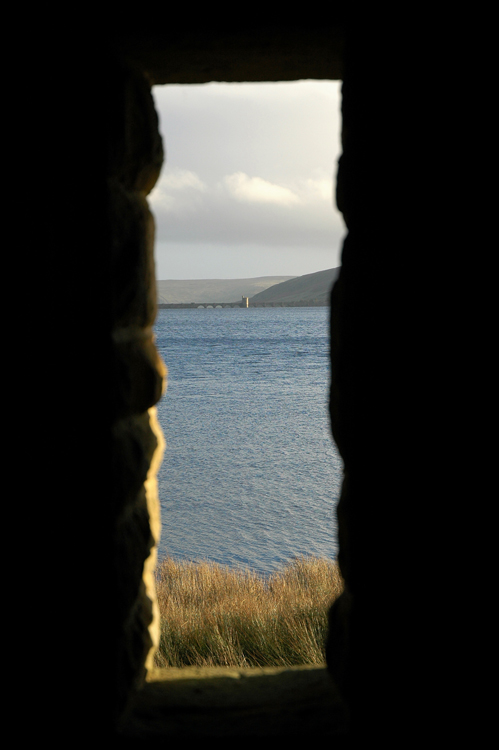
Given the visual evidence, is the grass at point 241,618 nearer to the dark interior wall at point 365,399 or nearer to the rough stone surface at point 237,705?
the rough stone surface at point 237,705

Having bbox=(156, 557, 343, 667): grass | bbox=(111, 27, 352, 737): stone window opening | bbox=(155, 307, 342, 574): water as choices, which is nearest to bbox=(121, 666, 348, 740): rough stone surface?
bbox=(111, 27, 352, 737): stone window opening

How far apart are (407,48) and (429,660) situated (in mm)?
1176

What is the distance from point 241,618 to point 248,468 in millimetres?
11611

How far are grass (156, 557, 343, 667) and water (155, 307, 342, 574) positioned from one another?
2.53 m

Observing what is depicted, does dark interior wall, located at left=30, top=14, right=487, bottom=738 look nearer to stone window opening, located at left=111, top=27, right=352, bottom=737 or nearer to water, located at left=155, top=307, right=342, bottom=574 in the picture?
stone window opening, located at left=111, top=27, right=352, bottom=737

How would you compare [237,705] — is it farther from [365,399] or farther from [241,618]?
[241,618]

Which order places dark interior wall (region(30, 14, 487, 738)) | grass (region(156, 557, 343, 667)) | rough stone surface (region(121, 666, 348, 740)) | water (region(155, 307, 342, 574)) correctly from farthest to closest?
water (region(155, 307, 342, 574)) → grass (region(156, 557, 343, 667)) → rough stone surface (region(121, 666, 348, 740)) → dark interior wall (region(30, 14, 487, 738))

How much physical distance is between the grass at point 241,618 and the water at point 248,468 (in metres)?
2.53

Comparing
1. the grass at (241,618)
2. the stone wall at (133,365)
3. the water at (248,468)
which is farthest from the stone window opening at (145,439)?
the water at (248,468)

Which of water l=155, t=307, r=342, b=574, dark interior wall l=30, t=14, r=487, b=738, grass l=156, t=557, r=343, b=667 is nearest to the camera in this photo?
dark interior wall l=30, t=14, r=487, b=738

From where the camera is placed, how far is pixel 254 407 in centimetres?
2344

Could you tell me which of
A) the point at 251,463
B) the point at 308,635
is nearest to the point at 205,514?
the point at 251,463

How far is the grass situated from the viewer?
13.1ft

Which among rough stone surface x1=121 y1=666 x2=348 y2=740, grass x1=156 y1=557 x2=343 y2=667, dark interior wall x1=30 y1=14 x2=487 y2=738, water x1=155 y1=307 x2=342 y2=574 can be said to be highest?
dark interior wall x1=30 y1=14 x2=487 y2=738
